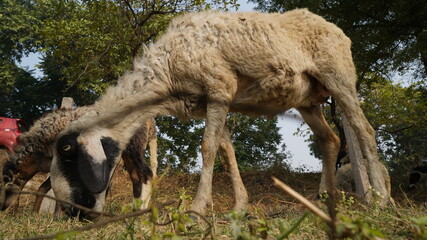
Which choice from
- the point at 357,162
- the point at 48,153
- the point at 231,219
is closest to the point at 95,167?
the point at 48,153

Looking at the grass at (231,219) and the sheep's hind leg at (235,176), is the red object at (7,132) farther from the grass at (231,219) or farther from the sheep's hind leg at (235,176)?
the sheep's hind leg at (235,176)

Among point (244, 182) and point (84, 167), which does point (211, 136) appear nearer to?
point (84, 167)

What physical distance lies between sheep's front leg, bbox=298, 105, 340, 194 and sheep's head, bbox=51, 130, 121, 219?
311 centimetres

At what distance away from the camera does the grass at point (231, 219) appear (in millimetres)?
1399

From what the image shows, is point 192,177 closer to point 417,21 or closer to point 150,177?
point 150,177

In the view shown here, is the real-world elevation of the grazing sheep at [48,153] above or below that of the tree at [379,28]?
below

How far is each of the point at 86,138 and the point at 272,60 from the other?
261cm

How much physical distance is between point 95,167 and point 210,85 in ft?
5.76

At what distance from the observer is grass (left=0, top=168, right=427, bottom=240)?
140 cm

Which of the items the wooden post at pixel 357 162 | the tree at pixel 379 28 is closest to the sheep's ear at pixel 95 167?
the wooden post at pixel 357 162

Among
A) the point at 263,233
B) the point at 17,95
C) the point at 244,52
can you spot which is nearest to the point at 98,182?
the point at 244,52

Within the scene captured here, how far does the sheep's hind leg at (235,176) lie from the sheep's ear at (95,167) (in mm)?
1765

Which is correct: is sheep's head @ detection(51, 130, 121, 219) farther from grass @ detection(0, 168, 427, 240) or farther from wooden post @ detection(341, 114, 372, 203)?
wooden post @ detection(341, 114, 372, 203)

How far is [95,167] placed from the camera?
4.96 metres
